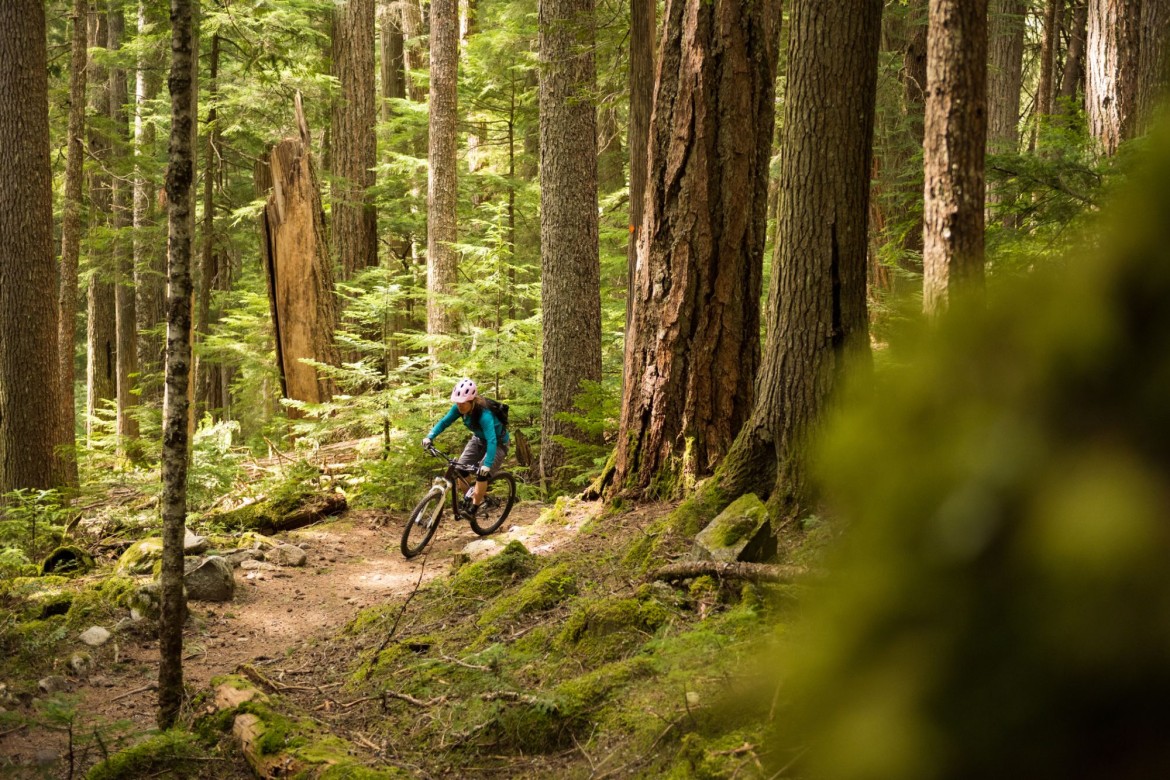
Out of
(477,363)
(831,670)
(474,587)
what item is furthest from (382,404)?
(831,670)

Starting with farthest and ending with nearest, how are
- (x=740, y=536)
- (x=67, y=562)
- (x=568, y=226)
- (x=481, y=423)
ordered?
1. (x=568, y=226)
2. (x=481, y=423)
3. (x=67, y=562)
4. (x=740, y=536)

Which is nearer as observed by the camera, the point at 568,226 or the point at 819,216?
the point at 819,216

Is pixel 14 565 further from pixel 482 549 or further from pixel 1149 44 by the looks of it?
pixel 1149 44

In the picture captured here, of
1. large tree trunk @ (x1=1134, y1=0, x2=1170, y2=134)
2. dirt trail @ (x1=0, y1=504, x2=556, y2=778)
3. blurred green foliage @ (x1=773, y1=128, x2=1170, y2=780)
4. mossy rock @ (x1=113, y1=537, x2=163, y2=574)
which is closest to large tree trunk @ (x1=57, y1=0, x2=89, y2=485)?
mossy rock @ (x1=113, y1=537, x2=163, y2=574)

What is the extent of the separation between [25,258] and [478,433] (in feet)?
20.1

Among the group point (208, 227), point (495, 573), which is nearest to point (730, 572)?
point (495, 573)

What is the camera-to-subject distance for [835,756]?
1.68 feet

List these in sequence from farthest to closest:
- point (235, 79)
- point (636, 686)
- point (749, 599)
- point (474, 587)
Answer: point (235, 79) → point (474, 587) → point (749, 599) → point (636, 686)

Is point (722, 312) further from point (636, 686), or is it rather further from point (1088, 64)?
point (1088, 64)

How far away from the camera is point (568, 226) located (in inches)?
440

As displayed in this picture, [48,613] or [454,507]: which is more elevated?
[454,507]

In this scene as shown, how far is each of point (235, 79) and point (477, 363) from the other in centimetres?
1095

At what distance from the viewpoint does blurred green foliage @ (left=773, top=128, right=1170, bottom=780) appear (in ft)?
1.42

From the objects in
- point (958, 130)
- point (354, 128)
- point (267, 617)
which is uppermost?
point (354, 128)
